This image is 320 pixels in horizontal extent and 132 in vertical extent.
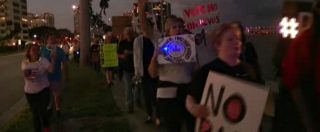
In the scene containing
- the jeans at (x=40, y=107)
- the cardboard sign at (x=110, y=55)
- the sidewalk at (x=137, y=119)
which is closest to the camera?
the jeans at (x=40, y=107)

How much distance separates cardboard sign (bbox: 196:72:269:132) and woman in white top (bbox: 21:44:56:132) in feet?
18.5

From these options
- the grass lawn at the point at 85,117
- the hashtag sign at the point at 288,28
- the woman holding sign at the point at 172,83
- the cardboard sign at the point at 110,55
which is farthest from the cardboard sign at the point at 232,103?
the cardboard sign at the point at 110,55

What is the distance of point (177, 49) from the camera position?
772 cm

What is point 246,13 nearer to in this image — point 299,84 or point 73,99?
point 299,84

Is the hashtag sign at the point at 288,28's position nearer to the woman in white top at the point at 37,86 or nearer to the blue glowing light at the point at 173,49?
the blue glowing light at the point at 173,49

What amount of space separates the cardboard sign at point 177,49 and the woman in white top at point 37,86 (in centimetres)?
279

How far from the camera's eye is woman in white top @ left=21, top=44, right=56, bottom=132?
9.86 m

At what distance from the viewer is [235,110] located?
4.28 m

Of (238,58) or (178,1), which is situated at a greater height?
(178,1)

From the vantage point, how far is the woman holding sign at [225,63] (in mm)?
4637

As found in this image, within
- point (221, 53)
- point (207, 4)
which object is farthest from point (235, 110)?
point (207, 4)

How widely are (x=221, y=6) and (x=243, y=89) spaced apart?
15.0 ft

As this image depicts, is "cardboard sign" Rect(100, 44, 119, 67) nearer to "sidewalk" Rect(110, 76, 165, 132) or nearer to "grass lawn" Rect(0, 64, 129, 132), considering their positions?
"grass lawn" Rect(0, 64, 129, 132)

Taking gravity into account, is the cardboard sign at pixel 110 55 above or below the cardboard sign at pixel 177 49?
below
